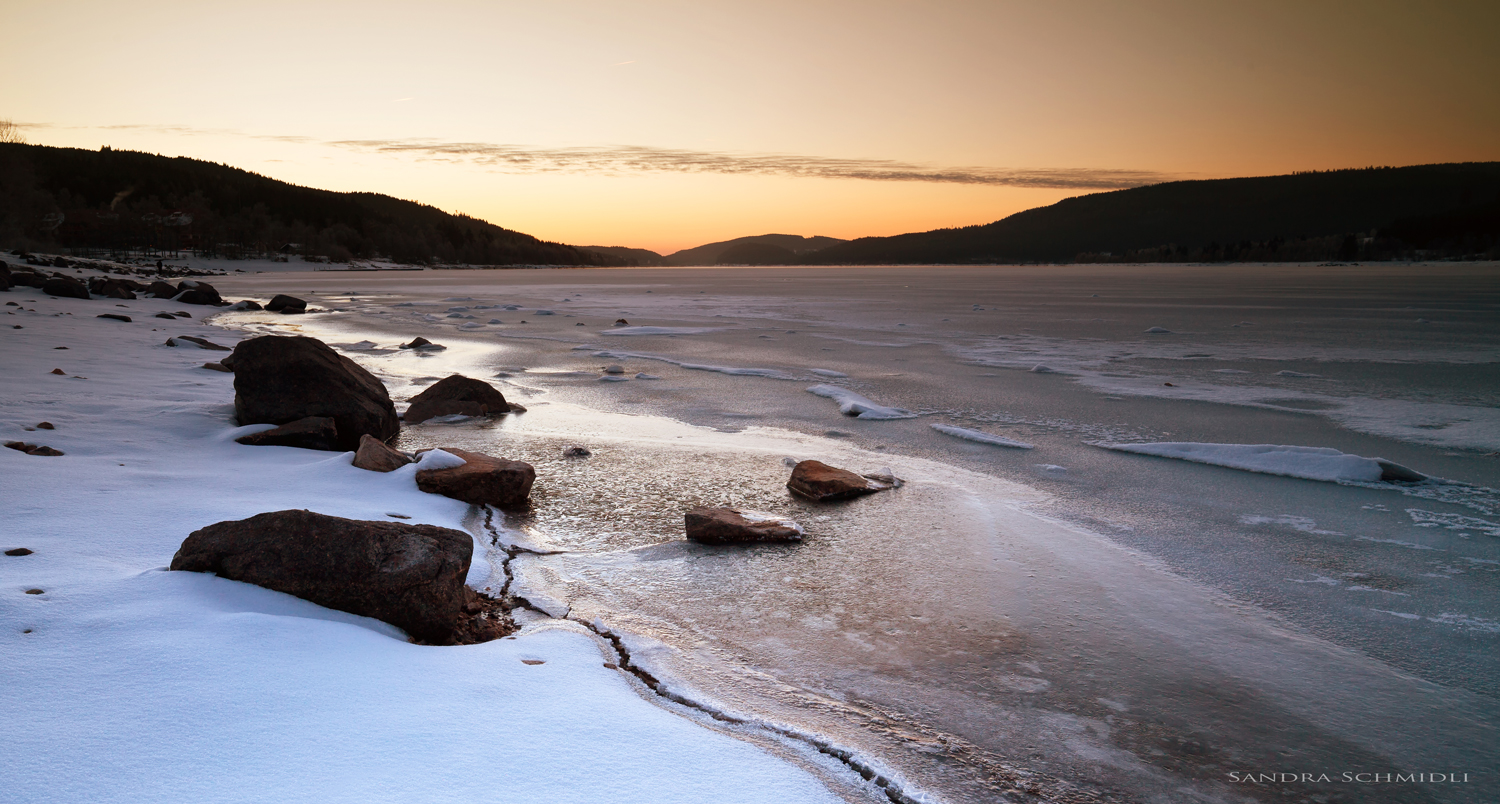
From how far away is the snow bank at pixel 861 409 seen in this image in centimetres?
801

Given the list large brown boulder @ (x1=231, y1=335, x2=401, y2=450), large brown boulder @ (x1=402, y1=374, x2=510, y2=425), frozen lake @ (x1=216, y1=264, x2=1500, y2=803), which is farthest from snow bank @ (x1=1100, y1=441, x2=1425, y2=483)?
large brown boulder @ (x1=231, y1=335, x2=401, y2=450)

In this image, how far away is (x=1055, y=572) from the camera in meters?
4.02

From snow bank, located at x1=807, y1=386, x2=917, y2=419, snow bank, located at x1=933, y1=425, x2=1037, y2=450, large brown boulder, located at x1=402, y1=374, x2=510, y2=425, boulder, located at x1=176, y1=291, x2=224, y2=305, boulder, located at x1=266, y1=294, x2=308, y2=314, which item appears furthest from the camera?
boulder, located at x1=176, y1=291, x2=224, y2=305

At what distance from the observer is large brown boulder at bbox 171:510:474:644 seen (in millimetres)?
2898

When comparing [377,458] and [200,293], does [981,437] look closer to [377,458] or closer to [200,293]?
[377,458]

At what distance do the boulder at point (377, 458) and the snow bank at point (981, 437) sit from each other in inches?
191

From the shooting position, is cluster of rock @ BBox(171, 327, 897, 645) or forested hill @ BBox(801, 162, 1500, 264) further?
forested hill @ BBox(801, 162, 1500, 264)

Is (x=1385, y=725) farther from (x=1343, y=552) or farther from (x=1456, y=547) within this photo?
(x=1456, y=547)

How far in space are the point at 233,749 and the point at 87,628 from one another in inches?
37.3

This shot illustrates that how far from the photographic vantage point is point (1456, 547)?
4.28 metres

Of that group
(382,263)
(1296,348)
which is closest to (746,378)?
(1296,348)

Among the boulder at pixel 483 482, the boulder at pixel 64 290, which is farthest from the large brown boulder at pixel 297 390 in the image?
the boulder at pixel 64 290

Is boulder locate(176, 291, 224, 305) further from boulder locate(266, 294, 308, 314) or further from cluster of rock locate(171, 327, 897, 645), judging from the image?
cluster of rock locate(171, 327, 897, 645)

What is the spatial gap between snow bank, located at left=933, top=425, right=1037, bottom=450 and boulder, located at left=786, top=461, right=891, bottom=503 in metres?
1.82
